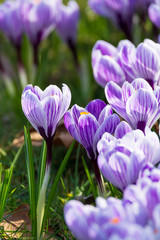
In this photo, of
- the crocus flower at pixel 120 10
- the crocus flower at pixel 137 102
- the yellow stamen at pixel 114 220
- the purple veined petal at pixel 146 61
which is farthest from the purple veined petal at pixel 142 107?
the crocus flower at pixel 120 10

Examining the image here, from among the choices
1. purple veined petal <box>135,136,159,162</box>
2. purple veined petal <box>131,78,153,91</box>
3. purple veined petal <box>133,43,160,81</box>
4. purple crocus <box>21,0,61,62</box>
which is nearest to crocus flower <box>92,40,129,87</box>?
purple veined petal <box>133,43,160,81</box>

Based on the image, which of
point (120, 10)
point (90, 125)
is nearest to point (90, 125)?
point (90, 125)

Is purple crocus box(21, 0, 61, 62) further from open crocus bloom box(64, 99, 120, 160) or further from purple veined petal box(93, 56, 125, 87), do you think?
open crocus bloom box(64, 99, 120, 160)

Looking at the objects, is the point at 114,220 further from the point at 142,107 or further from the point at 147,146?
the point at 142,107

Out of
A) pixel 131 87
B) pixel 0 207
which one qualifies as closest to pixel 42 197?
pixel 0 207

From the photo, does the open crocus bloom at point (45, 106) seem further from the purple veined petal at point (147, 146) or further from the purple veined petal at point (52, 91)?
the purple veined petal at point (147, 146)
